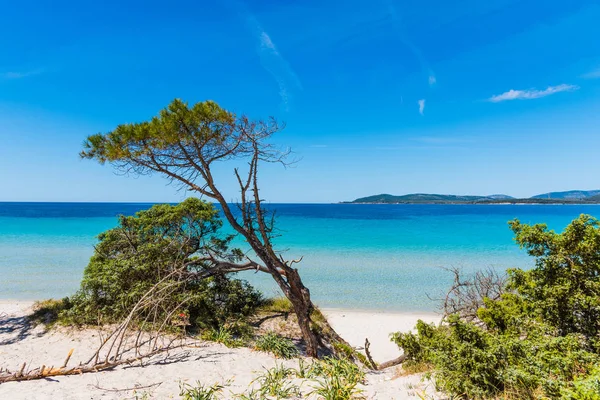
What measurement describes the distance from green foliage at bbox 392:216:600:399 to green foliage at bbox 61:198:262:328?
5.44m

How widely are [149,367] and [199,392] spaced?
190 cm

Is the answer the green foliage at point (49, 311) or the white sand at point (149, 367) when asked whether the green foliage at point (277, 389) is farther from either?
the green foliage at point (49, 311)

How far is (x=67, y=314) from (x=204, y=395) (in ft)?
23.0

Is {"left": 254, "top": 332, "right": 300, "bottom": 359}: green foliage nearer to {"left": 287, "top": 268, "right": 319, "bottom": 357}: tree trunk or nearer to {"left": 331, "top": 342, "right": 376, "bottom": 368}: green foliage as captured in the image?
{"left": 287, "top": 268, "right": 319, "bottom": 357}: tree trunk

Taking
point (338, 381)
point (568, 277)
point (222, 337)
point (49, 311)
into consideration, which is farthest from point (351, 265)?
point (338, 381)

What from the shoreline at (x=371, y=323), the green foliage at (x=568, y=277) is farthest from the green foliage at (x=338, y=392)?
the shoreline at (x=371, y=323)

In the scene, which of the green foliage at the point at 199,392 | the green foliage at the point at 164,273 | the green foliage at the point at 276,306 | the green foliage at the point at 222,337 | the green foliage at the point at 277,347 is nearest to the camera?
the green foliage at the point at 199,392

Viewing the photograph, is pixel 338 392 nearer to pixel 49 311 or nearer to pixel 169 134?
pixel 169 134

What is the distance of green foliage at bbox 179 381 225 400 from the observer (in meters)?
4.14

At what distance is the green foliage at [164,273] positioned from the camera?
8500 millimetres

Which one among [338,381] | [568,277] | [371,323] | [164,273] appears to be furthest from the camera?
[371,323]

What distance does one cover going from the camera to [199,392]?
4.29 m

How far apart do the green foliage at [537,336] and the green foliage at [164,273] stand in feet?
17.8

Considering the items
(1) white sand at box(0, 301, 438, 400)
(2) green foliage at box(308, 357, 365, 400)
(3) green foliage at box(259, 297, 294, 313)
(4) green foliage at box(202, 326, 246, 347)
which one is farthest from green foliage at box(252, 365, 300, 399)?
(3) green foliage at box(259, 297, 294, 313)
